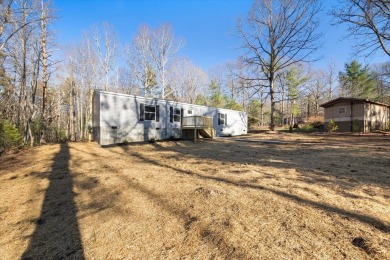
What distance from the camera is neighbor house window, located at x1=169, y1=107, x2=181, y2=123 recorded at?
48.9ft

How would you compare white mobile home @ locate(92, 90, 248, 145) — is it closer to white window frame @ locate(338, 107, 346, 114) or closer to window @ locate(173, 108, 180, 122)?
window @ locate(173, 108, 180, 122)

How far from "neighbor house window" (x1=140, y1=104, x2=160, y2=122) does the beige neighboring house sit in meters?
18.2

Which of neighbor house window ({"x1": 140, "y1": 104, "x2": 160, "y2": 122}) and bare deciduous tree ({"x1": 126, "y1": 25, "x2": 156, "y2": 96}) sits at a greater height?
bare deciduous tree ({"x1": 126, "y1": 25, "x2": 156, "y2": 96})

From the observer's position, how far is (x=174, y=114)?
15.2m

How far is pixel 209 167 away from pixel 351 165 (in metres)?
3.95

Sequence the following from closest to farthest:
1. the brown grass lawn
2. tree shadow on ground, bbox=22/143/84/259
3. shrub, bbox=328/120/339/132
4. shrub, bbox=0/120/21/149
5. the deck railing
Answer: the brown grass lawn < tree shadow on ground, bbox=22/143/84/259 < shrub, bbox=0/120/21/149 < the deck railing < shrub, bbox=328/120/339/132

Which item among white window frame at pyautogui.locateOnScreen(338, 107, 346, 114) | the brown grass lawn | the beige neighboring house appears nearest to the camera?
the brown grass lawn

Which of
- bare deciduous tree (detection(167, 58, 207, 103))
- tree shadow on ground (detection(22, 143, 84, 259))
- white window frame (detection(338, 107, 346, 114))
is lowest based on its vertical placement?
tree shadow on ground (detection(22, 143, 84, 259))

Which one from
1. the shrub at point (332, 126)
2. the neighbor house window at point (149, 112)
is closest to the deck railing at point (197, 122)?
the neighbor house window at point (149, 112)

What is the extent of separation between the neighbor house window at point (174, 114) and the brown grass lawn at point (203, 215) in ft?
33.5

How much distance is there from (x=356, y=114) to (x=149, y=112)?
19.6m

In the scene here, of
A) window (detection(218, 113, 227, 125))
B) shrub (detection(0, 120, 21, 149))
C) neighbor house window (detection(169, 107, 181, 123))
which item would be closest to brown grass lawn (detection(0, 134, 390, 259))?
neighbor house window (detection(169, 107, 181, 123))

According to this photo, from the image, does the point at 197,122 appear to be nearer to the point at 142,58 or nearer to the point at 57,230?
the point at 57,230

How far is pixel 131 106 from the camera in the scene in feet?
41.5
